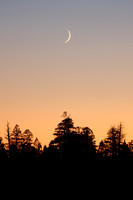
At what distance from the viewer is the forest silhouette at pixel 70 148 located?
35.3m

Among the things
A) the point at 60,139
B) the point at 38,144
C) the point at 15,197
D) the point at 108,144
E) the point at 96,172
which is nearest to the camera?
the point at 15,197

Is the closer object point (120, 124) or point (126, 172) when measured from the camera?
point (126, 172)

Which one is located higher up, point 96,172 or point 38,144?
point 38,144

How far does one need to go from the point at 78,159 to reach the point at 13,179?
311 inches

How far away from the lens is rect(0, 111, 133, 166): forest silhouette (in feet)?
116

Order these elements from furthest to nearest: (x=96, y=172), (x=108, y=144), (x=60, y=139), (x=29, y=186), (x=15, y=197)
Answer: (x=108, y=144), (x=60, y=139), (x=96, y=172), (x=29, y=186), (x=15, y=197)

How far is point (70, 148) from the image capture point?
3616 cm

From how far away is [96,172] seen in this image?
114ft

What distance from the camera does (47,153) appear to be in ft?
116

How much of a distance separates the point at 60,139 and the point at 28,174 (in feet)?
95.9

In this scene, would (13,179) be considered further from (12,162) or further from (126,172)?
(126,172)

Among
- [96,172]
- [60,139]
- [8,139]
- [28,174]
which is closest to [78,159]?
[96,172]

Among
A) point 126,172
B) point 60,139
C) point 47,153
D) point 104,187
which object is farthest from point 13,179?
point 60,139

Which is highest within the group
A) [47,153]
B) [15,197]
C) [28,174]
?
[47,153]
